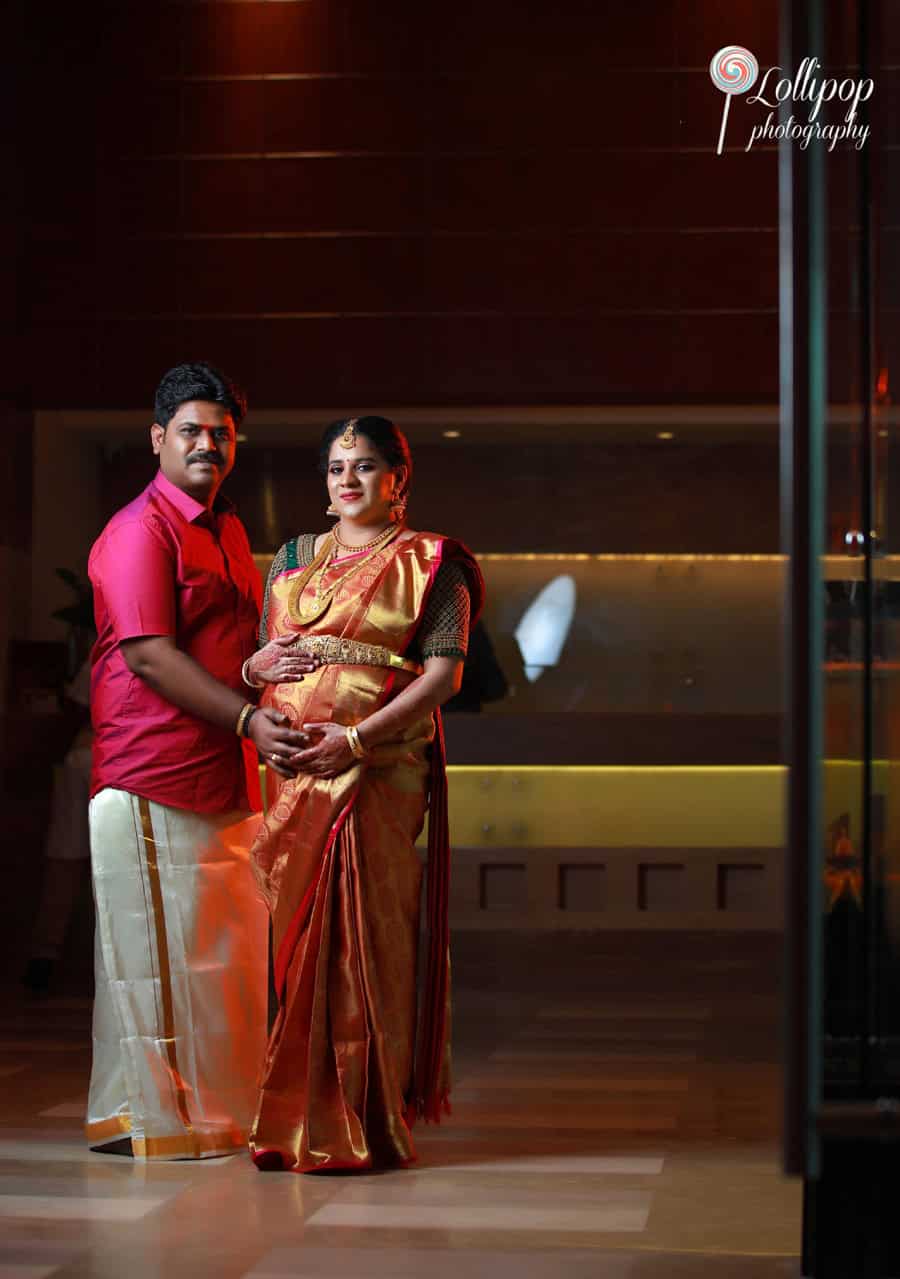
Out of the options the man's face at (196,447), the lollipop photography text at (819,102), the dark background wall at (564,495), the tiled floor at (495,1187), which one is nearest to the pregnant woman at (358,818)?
the tiled floor at (495,1187)

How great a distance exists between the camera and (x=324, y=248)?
708 centimetres

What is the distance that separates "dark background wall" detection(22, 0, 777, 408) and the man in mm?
3744

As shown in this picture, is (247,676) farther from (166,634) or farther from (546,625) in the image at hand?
(546,625)

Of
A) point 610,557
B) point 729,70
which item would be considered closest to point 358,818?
point 729,70

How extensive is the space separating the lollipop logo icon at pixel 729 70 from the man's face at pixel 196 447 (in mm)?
4173

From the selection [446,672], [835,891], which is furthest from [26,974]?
[835,891]

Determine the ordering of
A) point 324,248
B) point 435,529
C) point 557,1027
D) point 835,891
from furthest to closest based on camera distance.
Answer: point 435,529
point 324,248
point 557,1027
point 835,891

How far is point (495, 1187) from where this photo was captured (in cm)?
298

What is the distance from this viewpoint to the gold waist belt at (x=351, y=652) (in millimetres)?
3174

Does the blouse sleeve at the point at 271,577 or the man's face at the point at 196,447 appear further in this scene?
the man's face at the point at 196,447

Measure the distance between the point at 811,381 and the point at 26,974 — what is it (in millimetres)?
4526

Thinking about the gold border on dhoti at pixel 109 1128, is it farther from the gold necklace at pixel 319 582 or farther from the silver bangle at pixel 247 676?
the gold necklace at pixel 319 582

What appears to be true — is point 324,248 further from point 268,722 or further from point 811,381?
point 811,381

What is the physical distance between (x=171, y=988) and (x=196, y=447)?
3.45 ft
